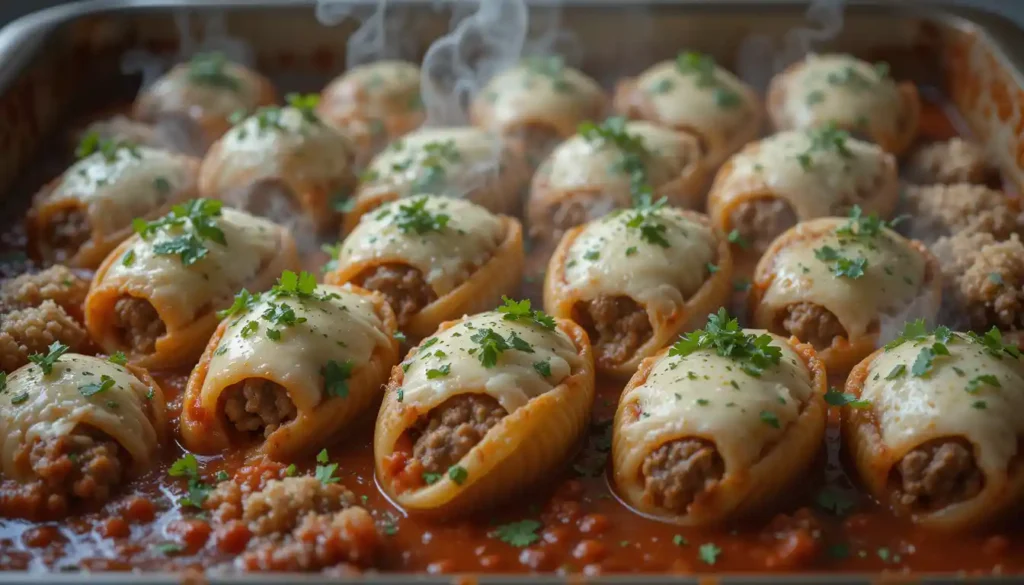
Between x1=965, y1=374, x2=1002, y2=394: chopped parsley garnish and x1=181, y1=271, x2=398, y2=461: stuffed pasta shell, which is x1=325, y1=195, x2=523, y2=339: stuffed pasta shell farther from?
x1=965, y1=374, x2=1002, y2=394: chopped parsley garnish

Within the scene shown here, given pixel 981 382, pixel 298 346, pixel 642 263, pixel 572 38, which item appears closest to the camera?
pixel 981 382

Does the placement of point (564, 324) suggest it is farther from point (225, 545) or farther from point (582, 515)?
point (225, 545)

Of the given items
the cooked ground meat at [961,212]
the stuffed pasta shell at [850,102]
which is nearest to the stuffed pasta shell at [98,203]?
the stuffed pasta shell at [850,102]

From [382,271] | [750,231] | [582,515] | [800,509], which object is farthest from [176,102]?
[800,509]

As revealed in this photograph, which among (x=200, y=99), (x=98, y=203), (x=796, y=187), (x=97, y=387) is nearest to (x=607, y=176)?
(x=796, y=187)

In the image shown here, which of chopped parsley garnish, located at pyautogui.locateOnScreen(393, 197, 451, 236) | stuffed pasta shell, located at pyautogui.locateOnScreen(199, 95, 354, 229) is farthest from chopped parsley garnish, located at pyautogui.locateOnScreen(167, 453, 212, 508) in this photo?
stuffed pasta shell, located at pyautogui.locateOnScreen(199, 95, 354, 229)

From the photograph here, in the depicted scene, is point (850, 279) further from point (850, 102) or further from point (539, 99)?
point (539, 99)
